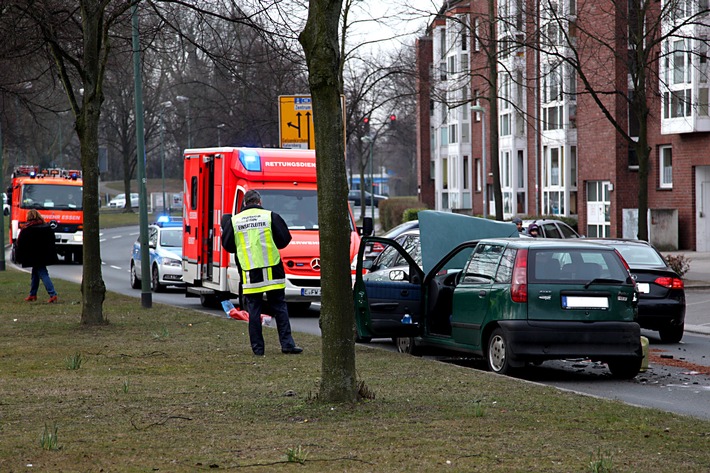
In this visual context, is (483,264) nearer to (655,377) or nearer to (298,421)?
(655,377)

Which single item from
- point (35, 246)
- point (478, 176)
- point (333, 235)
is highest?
point (478, 176)

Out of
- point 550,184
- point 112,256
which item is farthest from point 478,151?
point 112,256

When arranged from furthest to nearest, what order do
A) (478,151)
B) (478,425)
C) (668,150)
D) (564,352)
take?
(478,151), (668,150), (564,352), (478,425)

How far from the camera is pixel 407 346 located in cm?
1358

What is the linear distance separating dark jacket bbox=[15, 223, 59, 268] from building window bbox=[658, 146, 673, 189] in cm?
2527

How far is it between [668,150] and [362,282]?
2955 centimetres

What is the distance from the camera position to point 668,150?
4016 cm

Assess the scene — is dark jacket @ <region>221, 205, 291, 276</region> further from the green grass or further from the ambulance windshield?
the ambulance windshield

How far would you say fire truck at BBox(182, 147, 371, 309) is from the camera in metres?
19.0

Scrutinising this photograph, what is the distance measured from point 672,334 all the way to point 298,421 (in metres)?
9.41

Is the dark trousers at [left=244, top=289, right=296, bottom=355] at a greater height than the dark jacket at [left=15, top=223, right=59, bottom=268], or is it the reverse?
the dark jacket at [left=15, top=223, right=59, bottom=268]

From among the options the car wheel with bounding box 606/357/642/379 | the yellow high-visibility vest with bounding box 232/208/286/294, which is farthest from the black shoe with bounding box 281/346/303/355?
the car wheel with bounding box 606/357/642/379

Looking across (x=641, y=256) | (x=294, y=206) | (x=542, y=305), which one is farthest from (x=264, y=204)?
(x=542, y=305)

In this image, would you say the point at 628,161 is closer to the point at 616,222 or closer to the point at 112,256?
the point at 616,222
